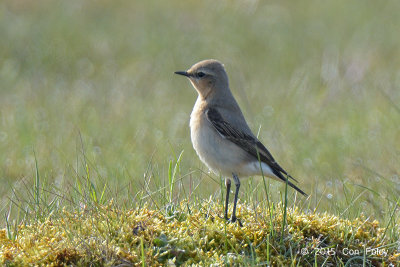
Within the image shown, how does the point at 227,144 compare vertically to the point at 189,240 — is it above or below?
above

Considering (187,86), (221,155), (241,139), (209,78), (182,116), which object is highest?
(209,78)

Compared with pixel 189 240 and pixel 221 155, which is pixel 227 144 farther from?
pixel 189 240

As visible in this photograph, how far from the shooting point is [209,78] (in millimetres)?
6836

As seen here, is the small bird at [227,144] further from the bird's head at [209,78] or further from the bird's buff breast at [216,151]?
the bird's head at [209,78]

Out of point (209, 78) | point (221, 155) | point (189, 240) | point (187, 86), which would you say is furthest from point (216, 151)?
point (187, 86)

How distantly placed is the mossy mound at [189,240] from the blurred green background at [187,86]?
385 mm

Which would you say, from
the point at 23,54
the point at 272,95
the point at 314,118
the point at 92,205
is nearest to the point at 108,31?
the point at 23,54

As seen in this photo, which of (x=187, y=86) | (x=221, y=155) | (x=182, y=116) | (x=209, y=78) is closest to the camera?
(x=221, y=155)

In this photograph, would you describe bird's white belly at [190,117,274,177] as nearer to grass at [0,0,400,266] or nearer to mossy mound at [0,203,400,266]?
grass at [0,0,400,266]

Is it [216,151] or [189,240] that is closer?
[189,240]

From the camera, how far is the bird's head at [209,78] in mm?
6809

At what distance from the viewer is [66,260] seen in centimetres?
436

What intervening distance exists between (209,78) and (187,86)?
6.87m

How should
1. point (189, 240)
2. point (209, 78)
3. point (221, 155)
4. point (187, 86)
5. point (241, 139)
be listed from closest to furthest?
1. point (189, 240)
2. point (221, 155)
3. point (241, 139)
4. point (209, 78)
5. point (187, 86)
